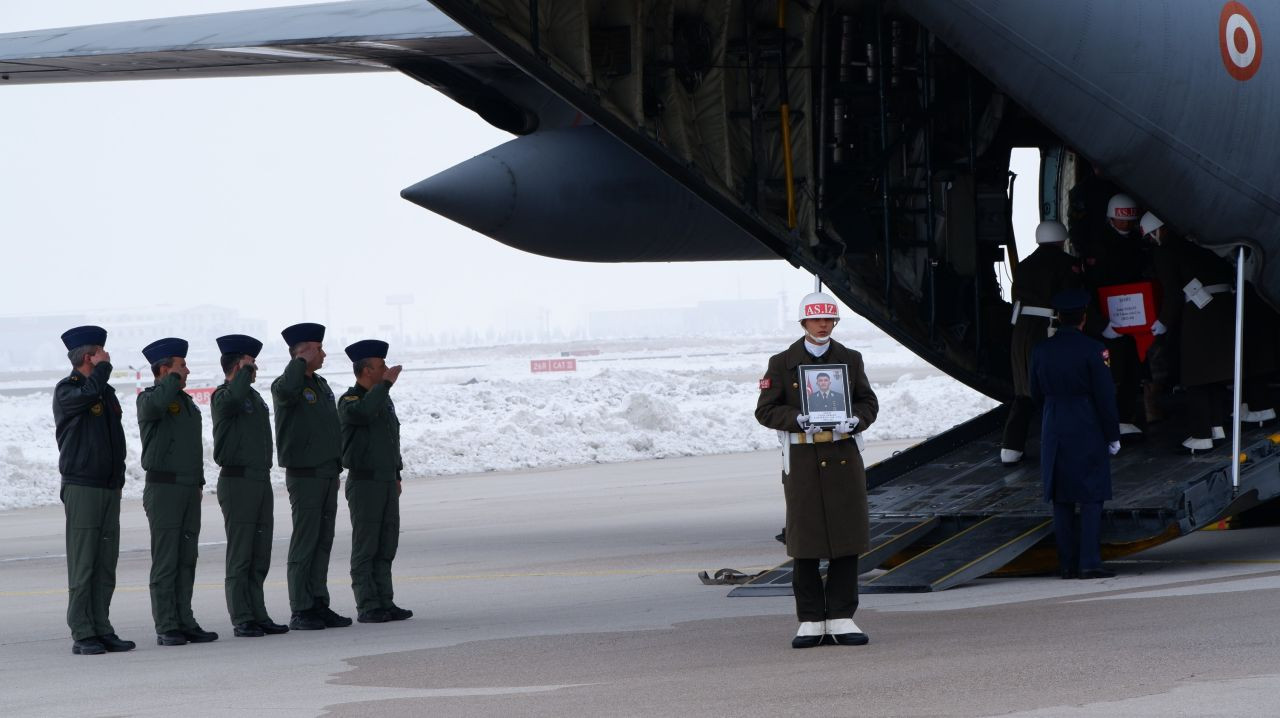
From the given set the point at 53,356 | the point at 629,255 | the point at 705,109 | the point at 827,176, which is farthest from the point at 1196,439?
the point at 53,356

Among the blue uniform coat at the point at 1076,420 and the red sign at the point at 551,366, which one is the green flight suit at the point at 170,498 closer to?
the blue uniform coat at the point at 1076,420

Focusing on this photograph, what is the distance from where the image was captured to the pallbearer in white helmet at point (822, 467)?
7.92 metres

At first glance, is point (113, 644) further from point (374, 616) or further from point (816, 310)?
point (816, 310)

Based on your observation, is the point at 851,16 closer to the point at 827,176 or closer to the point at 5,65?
the point at 827,176

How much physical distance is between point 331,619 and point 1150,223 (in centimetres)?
646

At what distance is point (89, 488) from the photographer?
9.32 meters

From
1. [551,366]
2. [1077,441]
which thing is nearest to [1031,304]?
[1077,441]

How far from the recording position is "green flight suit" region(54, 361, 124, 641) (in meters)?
9.21

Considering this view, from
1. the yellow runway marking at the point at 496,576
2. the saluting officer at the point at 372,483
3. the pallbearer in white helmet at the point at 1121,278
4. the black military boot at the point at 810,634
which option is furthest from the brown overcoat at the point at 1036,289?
the saluting officer at the point at 372,483

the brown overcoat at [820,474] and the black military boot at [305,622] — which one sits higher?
the brown overcoat at [820,474]

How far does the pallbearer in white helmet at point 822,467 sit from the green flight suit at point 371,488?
124 inches

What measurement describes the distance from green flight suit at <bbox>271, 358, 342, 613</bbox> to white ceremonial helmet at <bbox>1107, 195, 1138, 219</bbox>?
6083 millimetres

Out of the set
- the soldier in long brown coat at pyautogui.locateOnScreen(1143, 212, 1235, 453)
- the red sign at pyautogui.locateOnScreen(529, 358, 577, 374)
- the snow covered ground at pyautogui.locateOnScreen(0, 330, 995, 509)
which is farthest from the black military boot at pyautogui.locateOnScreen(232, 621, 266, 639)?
the red sign at pyautogui.locateOnScreen(529, 358, 577, 374)

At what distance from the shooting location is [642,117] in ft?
36.6
